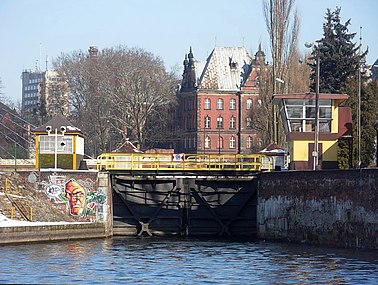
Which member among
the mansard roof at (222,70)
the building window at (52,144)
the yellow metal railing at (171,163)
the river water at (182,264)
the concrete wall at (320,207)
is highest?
the mansard roof at (222,70)

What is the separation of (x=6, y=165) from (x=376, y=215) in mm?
34203

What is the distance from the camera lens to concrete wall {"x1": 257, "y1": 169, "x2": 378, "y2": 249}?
50250 mm

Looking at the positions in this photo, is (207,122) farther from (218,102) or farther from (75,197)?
(75,197)

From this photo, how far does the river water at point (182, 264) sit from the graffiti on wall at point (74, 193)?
515 cm

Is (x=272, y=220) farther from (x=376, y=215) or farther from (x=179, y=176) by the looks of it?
(x=376, y=215)

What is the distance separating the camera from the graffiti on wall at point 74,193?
6200 centimetres

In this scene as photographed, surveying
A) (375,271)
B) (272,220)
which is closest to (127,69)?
(272,220)

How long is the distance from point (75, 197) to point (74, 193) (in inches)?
9.7

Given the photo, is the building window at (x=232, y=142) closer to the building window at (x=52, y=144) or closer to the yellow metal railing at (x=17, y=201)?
the building window at (x=52, y=144)

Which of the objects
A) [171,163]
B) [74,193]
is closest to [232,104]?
[171,163]

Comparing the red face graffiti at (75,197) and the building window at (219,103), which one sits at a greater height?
the building window at (219,103)

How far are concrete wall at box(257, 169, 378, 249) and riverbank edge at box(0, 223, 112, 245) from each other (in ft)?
32.8

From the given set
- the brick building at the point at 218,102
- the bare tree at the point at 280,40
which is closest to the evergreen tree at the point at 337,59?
the bare tree at the point at 280,40

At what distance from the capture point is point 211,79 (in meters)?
143
